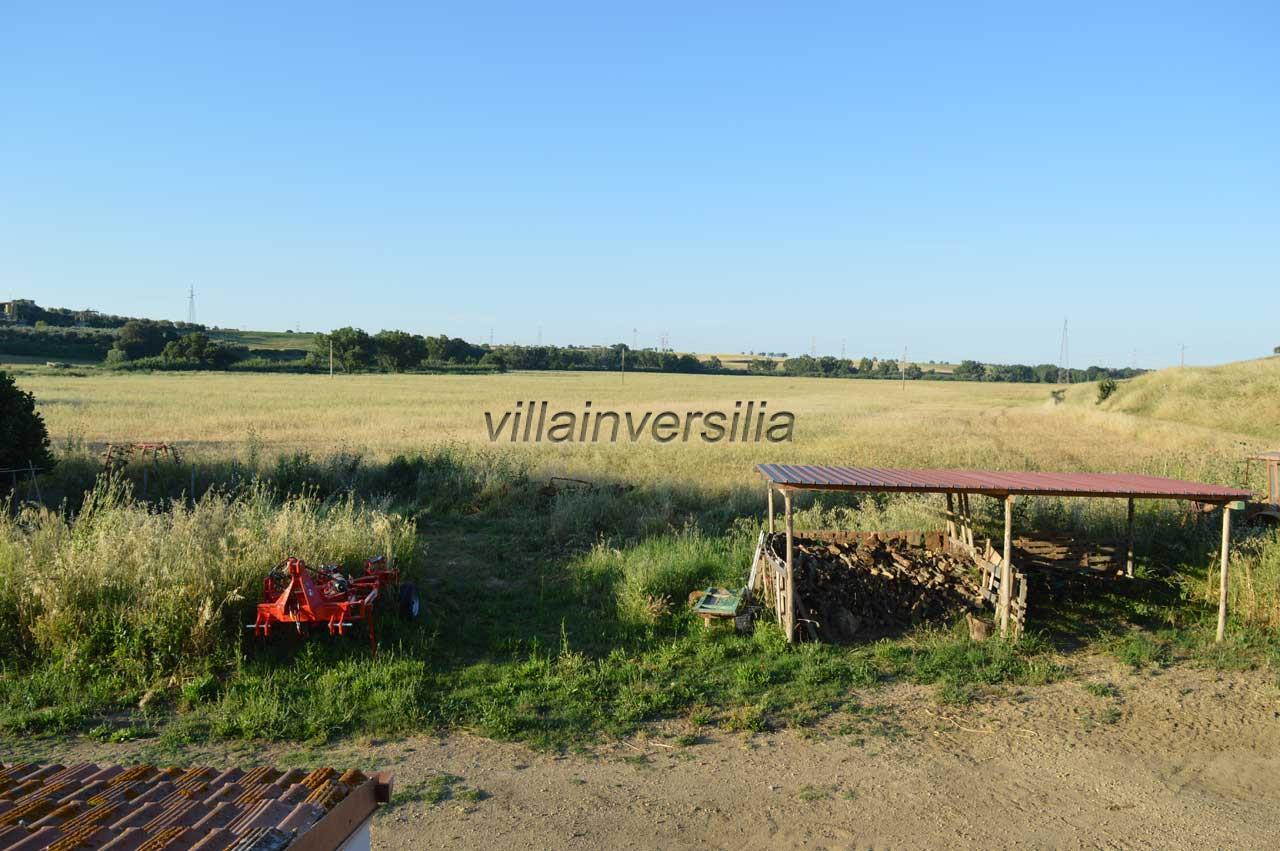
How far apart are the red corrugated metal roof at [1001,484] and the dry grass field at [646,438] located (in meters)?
7.12

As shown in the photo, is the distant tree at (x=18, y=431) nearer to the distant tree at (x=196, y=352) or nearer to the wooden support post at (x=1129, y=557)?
the wooden support post at (x=1129, y=557)

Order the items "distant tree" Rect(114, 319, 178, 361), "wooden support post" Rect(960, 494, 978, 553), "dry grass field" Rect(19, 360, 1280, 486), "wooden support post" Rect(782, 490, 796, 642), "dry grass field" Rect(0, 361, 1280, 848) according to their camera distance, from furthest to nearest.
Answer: "distant tree" Rect(114, 319, 178, 361) < "dry grass field" Rect(19, 360, 1280, 486) < "wooden support post" Rect(960, 494, 978, 553) < "wooden support post" Rect(782, 490, 796, 642) < "dry grass field" Rect(0, 361, 1280, 848)

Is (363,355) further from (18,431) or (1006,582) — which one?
(1006,582)

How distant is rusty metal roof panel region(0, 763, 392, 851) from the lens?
2367 millimetres

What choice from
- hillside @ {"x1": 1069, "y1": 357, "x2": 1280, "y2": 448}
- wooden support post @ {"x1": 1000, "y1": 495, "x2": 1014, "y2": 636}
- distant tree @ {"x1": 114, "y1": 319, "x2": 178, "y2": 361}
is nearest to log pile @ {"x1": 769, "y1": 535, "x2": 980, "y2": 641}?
wooden support post @ {"x1": 1000, "y1": 495, "x2": 1014, "y2": 636}

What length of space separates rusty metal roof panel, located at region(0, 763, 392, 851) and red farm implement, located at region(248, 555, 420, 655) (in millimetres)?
4406

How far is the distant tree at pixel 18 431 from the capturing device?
13.1 metres

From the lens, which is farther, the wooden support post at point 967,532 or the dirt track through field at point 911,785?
the wooden support post at point 967,532

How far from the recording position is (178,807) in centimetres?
271

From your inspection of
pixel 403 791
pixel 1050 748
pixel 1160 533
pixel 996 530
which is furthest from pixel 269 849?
pixel 1160 533

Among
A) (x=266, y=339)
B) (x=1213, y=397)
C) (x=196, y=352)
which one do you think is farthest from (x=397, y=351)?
(x=1213, y=397)

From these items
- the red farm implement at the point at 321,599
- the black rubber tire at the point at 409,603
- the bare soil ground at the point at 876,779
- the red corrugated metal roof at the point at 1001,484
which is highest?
the red corrugated metal roof at the point at 1001,484

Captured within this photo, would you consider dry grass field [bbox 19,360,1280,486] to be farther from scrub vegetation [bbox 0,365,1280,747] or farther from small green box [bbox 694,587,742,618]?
small green box [bbox 694,587,742,618]

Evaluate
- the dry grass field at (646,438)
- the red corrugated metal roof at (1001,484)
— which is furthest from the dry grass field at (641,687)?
the dry grass field at (646,438)
